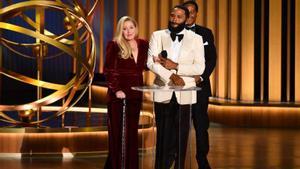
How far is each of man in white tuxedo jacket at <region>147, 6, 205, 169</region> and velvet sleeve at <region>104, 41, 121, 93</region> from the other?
0.26m

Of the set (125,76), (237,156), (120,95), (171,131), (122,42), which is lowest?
(237,156)

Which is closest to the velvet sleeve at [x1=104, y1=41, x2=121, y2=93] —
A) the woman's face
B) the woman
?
the woman

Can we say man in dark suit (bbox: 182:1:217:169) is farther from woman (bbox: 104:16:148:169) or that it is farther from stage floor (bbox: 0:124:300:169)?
woman (bbox: 104:16:148:169)

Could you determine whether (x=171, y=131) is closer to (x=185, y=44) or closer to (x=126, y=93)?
(x=126, y=93)

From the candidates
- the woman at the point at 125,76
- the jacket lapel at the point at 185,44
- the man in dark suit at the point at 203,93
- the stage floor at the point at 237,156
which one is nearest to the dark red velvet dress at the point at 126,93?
the woman at the point at 125,76

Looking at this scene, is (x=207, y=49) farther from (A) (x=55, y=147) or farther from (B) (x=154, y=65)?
(A) (x=55, y=147)

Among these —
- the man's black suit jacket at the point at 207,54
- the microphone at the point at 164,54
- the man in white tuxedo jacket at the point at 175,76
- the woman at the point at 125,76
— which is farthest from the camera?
the man's black suit jacket at the point at 207,54

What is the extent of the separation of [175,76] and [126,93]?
1.48ft

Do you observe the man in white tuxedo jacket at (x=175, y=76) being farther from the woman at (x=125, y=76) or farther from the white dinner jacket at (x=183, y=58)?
the woman at (x=125, y=76)

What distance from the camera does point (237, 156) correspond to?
22.8ft

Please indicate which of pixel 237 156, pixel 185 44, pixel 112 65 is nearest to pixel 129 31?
pixel 112 65

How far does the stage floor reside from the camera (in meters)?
6.36

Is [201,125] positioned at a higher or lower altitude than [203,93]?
lower

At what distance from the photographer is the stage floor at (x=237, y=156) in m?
6.36
